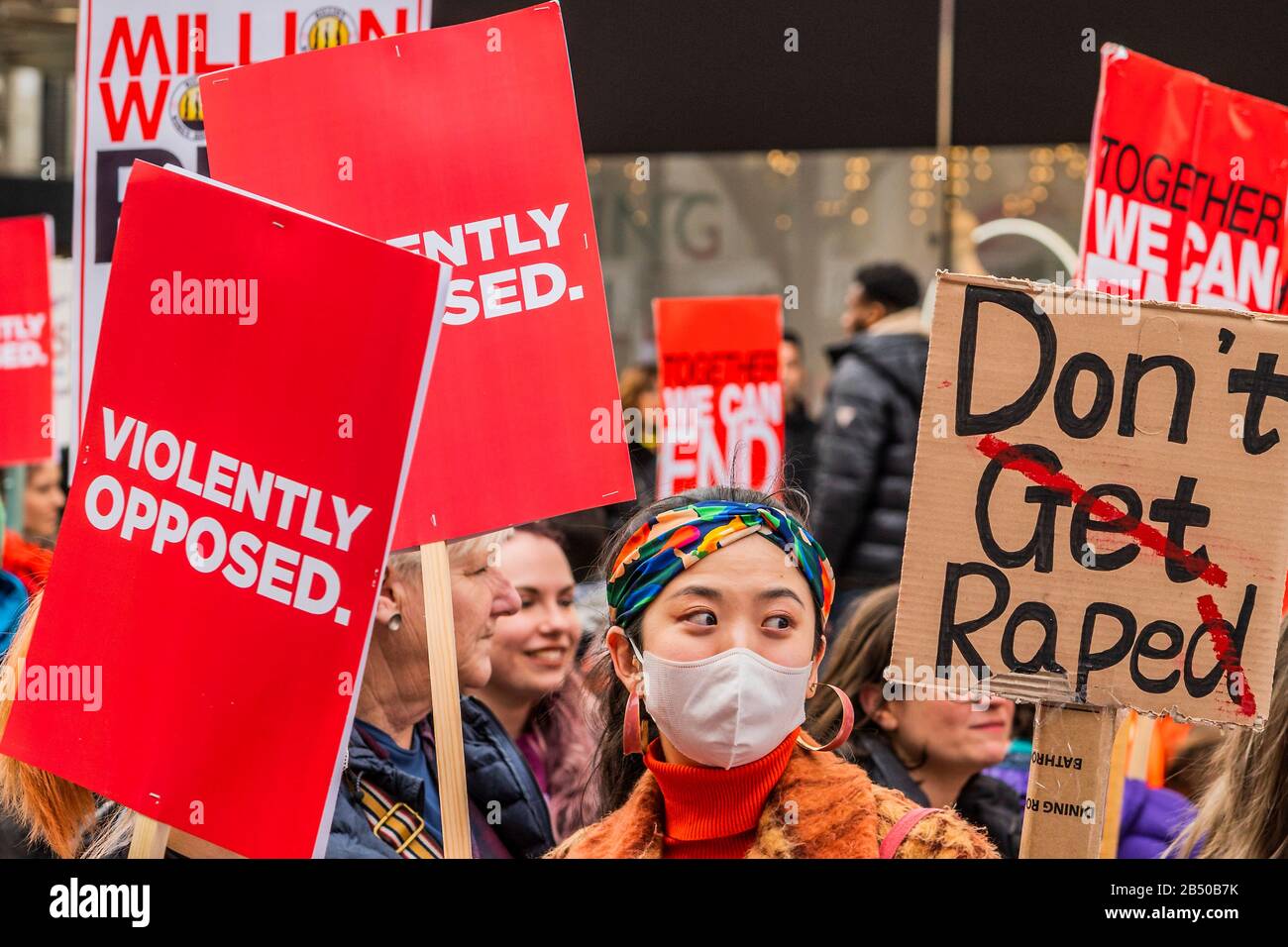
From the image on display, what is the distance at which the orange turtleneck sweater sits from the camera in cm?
228

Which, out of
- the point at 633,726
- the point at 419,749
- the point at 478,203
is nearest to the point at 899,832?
the point at 633,726

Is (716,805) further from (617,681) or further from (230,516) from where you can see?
(230,516)

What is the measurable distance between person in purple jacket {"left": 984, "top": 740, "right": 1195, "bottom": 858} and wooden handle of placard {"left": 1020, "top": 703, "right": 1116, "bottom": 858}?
4.25 feet

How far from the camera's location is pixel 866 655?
329cm

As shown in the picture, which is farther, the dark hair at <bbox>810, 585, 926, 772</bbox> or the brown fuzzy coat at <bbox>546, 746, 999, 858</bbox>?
the dark hair at <bbox>810, 585, 926, 772</bbox>

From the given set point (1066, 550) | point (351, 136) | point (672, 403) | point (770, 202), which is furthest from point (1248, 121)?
point (770, 202)

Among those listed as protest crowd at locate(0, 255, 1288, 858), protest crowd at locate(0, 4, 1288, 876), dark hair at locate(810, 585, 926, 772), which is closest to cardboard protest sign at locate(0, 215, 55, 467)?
protest crowd at locate(0, 255, 1288, 858)

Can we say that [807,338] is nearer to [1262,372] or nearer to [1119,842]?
[1119,842]

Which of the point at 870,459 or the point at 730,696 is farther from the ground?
the point at 730,696

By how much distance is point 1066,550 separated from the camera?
2209 mm

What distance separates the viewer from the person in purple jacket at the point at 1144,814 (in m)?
3.50

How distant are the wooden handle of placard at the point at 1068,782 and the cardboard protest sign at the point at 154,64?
2.04m

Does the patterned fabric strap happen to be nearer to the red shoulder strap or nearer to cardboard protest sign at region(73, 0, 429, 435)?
the red shoulder strap

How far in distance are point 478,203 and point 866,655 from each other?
1215 millimetres
